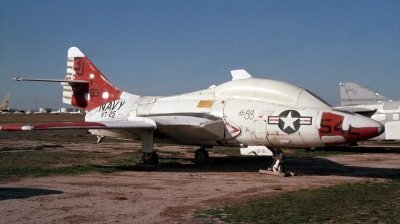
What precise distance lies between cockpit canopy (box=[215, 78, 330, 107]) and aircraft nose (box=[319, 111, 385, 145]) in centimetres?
88

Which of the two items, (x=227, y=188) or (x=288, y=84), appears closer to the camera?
(x=227, y=188)

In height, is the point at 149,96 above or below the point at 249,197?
above

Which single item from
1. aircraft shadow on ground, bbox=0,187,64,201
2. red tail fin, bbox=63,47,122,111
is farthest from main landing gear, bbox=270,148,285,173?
red tail fin, bbox=63,47,122,111

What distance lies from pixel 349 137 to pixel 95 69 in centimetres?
1137

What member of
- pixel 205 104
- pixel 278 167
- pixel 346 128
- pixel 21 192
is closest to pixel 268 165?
pixel 278 167

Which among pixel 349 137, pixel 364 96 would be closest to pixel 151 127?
pixel 349 137

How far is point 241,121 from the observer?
1301cm

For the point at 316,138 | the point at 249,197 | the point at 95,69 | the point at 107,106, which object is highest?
the point at 95,69

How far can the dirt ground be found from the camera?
7324 millimetres

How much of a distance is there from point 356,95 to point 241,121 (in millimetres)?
19248

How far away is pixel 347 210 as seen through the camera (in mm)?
7758

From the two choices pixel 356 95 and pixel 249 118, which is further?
pixel 356 95

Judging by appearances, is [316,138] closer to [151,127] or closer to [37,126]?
[151,127]

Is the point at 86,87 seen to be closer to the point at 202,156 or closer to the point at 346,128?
the point at 202,156
